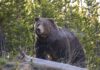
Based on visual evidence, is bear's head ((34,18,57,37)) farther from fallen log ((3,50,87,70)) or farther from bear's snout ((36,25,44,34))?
fallen log ((3,50,87,70))

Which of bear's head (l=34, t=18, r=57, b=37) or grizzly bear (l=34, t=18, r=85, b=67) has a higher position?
bear's head (l=34, t=18, r=57, b=37)

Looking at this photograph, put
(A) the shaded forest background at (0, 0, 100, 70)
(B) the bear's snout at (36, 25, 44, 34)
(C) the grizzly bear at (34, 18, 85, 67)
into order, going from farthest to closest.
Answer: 1. (A) the shaded forest background at (0, 0, 100, 70)
2. (B) the bear's snout at (36, 25, 44, 34)
3. (C) the grizzly bear at (34, 18, 85, 67)

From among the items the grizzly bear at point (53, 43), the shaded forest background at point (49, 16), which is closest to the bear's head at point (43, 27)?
the grizzly bear at point (53, 43)

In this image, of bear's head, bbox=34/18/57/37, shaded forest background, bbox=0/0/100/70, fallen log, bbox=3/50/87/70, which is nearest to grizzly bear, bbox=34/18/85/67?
bear's head, bbox=34/18/57/37

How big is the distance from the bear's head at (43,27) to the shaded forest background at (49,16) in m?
1.94

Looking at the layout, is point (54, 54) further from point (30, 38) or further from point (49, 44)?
point (30, 38)

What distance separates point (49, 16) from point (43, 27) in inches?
172

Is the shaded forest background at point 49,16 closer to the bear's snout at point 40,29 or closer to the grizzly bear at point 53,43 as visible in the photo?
the grizzly bear at point 53,43

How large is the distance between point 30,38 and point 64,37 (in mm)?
3446

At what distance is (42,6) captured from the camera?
12.5 m

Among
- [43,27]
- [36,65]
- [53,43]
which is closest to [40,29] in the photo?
[43,27]

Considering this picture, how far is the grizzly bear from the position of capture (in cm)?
729

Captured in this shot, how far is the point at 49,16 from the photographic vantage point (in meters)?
12.0

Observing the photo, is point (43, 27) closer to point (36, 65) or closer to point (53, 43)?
point (53, 43)
